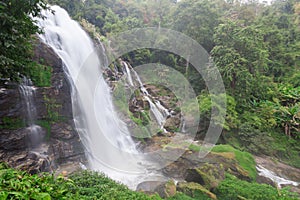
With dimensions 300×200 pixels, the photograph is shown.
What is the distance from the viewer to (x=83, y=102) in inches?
347

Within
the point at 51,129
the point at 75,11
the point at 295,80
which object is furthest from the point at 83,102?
the point at 295,80

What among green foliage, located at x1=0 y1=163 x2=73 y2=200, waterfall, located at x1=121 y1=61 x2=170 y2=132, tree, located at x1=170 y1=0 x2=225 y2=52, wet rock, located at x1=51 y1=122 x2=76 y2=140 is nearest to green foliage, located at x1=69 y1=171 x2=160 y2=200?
green foliage, located at x1=0 y1=163 x2=73 y2=200

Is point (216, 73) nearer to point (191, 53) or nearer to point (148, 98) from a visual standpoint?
point (191, 53)

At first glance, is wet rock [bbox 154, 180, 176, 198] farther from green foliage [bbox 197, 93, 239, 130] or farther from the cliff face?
green foliage [bbox 197, 93, 239, 130]

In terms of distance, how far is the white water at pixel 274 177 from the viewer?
286 inches

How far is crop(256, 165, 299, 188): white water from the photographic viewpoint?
23.8 ft

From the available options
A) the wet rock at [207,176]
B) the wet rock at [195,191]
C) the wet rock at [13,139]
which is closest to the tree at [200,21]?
the wet rock at [207,176]

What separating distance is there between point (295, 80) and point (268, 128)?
5.19 m

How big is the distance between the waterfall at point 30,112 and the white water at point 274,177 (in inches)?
317

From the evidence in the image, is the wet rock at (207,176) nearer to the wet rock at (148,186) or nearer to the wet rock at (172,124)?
the wet rock at (148,186)

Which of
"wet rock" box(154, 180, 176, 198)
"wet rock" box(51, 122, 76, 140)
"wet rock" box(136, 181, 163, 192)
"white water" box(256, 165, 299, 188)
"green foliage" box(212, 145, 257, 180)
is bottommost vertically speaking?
"white water" box(256, 165, 299, 188)

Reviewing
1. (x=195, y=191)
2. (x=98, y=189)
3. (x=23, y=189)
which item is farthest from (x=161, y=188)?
(x=23, y=189)

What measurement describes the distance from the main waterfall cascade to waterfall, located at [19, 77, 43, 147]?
157cm

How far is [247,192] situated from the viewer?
536cm
